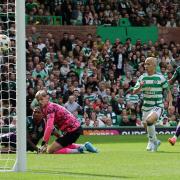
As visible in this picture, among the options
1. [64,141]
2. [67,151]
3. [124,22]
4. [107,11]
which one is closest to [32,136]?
[67,151]

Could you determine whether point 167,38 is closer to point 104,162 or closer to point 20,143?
point 104,162

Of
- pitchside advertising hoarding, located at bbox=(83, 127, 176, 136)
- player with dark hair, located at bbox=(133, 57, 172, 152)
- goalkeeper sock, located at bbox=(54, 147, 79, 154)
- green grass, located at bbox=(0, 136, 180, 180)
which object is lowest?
pitchside advertising hoarding, located at bbox=(83, 127, 176, 136)

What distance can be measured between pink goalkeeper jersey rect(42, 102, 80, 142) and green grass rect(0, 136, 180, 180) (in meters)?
0.55

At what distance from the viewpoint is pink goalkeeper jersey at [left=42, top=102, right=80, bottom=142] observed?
52.0ft

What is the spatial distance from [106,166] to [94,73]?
16188 mm

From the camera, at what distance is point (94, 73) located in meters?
29.4

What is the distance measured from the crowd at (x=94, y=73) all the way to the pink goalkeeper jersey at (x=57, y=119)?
849 cm

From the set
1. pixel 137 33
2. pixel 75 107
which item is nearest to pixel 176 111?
pixel 75 107

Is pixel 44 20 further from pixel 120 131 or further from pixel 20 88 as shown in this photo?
pixel 20 88

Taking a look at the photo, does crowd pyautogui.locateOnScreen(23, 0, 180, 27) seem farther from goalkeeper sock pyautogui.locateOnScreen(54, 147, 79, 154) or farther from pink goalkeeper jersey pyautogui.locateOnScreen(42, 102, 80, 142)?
pink goalkeeper jersey pyautogui.locateOnScreen(42, 102, 80, 142)

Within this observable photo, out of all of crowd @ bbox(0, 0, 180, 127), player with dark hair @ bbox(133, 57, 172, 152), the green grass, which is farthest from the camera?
crowd @ bbox(0, 0, 180, 127)

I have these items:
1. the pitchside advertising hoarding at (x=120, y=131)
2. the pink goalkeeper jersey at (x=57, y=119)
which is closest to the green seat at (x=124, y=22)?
the pitchside advertising hoarding at (x=120, y=131)

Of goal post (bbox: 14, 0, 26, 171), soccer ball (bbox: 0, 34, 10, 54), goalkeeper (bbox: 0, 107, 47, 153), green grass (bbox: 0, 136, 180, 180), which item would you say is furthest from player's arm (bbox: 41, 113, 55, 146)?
goal post (bbox: 14, 0, 26, 171)

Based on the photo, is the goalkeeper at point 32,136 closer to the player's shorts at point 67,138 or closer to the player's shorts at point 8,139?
the player's shorts at point 8,139
